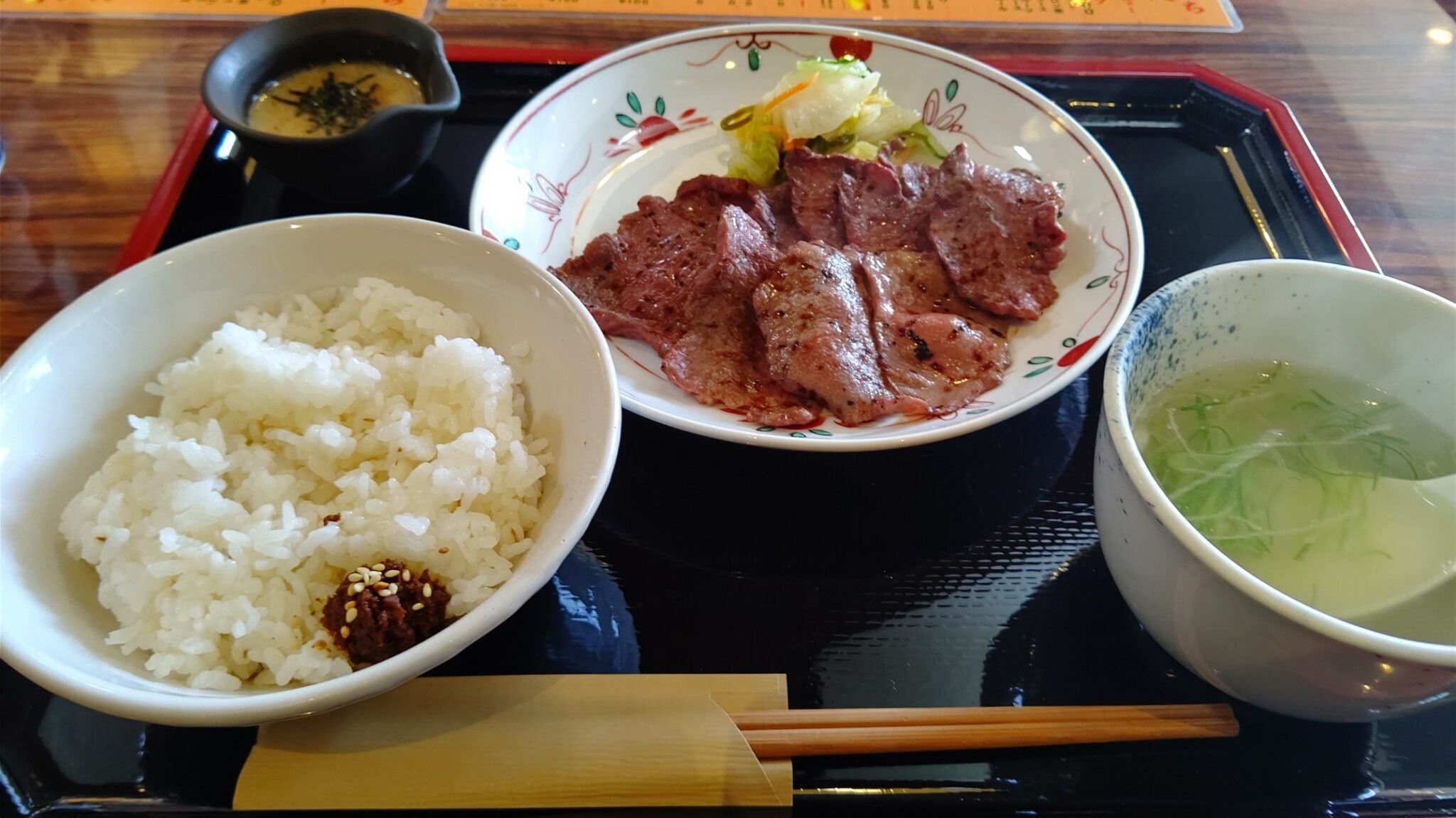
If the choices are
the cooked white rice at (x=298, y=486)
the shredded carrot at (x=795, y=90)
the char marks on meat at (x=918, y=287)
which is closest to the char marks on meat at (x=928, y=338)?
the char marks on meat at (x=918, y=287)

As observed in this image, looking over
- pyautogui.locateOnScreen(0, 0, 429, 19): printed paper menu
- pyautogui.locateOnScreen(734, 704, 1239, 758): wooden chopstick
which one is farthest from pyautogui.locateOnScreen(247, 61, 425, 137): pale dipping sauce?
pyautogui.locateOnScreen(734, 704, 1239, 758): wooden chopstick

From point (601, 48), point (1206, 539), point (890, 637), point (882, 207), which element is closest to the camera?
point (1206, 539)

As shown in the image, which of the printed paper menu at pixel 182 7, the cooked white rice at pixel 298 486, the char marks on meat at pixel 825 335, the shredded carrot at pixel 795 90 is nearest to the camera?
the cooked white rice at pixel 298 486

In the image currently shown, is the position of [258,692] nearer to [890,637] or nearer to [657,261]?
[890,637]

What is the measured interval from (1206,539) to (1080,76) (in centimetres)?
195

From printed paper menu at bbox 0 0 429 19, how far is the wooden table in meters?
0.06

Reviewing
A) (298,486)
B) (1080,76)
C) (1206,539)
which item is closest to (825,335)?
(1206,539)

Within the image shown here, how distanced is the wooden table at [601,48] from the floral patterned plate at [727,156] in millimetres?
414

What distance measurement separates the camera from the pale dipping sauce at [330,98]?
226cm

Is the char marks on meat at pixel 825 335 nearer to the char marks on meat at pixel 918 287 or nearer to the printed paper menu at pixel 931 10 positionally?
the char marks on meat at pixel 918 287

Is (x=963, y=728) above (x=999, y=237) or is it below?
below

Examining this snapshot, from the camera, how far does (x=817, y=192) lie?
2.28m

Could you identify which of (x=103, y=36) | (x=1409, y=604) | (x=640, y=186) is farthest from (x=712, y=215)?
(x=103, y=36)

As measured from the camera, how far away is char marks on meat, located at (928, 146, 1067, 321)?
208 centimetres
